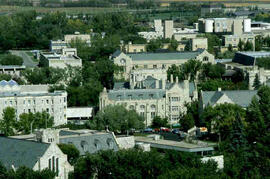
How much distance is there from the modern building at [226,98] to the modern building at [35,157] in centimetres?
2352

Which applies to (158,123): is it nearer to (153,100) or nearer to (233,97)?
(153,100)

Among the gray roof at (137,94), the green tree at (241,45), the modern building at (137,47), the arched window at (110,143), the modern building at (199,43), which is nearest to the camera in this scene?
the arched window at (110,143)

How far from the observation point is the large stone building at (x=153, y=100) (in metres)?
70.8

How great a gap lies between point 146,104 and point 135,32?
7365cm

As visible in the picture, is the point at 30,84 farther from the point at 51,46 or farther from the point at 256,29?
the point at 256,29

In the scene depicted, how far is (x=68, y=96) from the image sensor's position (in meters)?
77.4

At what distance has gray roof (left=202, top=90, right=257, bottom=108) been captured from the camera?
68562 millimetres

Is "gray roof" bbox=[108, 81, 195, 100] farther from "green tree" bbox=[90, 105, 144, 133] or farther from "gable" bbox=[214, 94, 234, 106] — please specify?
"gable" bbox=[214, 94, 234, 106]

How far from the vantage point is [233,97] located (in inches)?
2744

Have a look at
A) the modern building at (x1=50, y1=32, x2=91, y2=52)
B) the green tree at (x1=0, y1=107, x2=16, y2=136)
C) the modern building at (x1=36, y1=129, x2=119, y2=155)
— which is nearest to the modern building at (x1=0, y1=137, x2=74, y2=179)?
the modern building at (x1=36, y1=129, x2=119, y2=155)

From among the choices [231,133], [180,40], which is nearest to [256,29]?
[180,40]

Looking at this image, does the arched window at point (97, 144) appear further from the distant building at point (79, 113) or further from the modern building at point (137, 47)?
the modern building at point (137, 47)

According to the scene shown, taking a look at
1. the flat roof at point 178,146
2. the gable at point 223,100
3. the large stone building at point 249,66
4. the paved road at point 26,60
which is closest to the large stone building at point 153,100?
the gable at point 223,100

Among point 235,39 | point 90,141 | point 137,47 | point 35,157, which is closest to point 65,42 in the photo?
point 137,47
